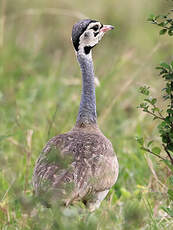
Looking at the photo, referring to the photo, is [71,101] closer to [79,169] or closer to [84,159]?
[84,159]

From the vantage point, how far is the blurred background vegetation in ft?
12.7

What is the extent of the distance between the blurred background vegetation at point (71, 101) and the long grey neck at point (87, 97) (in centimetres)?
41

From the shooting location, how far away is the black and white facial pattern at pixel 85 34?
16.0ft

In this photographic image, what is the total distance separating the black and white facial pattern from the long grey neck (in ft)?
0.25

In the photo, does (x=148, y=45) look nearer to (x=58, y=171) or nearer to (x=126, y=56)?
(x=126, y=56)

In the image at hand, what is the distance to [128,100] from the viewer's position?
26.5 ft

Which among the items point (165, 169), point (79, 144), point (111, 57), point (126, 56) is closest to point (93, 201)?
point (79, 144)

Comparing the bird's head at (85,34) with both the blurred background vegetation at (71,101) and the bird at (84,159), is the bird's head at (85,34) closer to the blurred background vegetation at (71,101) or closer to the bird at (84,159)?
the bird at (84,159)

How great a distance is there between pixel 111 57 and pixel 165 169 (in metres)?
4.45

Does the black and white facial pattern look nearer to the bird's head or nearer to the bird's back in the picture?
the bird's head

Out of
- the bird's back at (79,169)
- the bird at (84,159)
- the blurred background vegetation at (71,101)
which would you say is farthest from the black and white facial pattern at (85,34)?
the bird's back at (79,169)

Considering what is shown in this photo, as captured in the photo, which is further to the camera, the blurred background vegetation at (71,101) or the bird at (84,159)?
the blurred background vegetation at (71,101)

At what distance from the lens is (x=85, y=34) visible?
4914 millimetres

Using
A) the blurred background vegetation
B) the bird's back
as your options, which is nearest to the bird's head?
the blurred background vegetation
